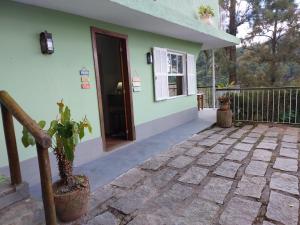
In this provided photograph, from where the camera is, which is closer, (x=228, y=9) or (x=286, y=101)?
(x=286, y=101)

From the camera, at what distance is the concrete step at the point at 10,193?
2022mm

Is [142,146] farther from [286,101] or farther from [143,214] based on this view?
[286,101]

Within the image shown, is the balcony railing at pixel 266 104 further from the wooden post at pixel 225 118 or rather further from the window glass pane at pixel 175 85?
the window glass pane at pixel 175 85

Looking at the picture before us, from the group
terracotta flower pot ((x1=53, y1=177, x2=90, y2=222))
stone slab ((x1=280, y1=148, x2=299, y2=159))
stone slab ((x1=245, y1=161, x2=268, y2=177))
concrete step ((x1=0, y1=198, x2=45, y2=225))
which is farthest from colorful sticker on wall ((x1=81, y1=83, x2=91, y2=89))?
stone slab ((x1=280, y1=148, x2=299, y2=159))

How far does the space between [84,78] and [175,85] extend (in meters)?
3.38

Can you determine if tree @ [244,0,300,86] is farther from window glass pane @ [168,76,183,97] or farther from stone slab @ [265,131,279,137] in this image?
stone slab @ [265,131,279,137]

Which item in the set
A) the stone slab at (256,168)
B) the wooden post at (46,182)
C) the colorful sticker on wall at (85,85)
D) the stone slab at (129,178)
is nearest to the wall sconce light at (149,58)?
the colorful sticker on wall at (85,85)

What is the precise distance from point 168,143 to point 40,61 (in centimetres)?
268

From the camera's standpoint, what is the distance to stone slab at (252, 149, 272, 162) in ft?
11.5

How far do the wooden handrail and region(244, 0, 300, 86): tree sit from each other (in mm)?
11110

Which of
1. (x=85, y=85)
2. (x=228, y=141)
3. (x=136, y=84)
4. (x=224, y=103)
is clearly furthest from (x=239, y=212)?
(x=224, y=103)

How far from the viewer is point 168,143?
14.6ft

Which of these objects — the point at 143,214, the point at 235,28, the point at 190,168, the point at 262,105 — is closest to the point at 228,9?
the point at 235,28

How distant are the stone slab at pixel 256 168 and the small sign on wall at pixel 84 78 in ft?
8.71
